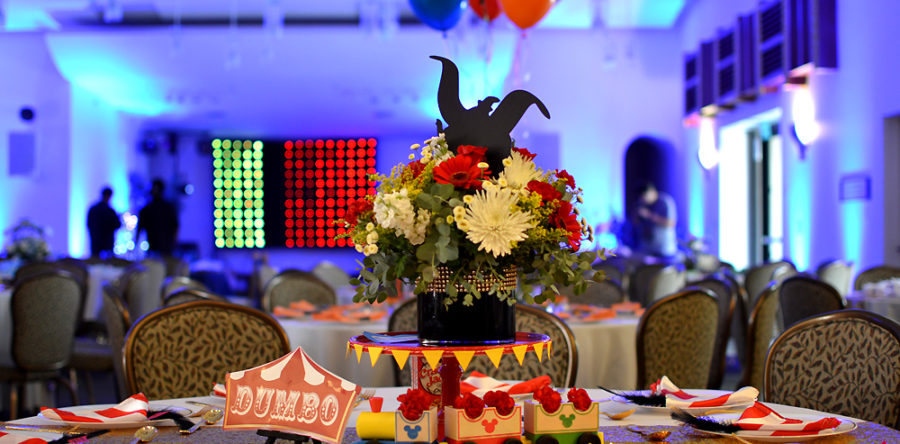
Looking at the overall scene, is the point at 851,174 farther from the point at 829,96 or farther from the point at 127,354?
the point at 127,354

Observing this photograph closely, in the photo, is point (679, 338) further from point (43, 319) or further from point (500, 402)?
point (43, 319)

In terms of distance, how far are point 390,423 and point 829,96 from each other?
7644 millimetres

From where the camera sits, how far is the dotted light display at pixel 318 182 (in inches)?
651

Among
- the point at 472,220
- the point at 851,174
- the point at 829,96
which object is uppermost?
the point at 829,96

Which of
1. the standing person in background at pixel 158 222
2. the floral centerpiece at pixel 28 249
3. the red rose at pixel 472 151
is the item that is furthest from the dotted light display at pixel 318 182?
the red rose at pixel 472 151

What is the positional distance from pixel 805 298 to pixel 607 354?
986 mm

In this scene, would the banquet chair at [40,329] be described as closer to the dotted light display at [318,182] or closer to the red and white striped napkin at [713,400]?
the red and white striped napkin at [713,400]

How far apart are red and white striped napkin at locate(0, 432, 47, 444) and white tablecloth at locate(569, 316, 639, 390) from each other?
7.97ft

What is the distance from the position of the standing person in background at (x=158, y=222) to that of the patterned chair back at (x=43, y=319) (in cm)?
690

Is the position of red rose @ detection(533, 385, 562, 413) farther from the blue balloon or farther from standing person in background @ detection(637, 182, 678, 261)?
standing person in background @ detection(637, 182, 678, 261)

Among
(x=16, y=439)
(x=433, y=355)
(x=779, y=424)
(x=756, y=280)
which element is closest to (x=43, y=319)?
(x=16, y=439)

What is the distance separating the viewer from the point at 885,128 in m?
6.97

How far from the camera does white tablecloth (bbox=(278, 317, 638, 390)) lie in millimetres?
3549

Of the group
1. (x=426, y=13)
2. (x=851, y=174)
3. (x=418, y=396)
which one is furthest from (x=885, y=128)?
(x=418, y=396)
